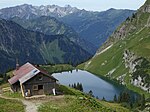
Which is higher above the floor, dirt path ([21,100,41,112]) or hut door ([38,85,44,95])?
hut door ([38,85,44,95])

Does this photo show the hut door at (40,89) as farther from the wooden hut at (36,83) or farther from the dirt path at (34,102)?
the dirt path at (34,102)

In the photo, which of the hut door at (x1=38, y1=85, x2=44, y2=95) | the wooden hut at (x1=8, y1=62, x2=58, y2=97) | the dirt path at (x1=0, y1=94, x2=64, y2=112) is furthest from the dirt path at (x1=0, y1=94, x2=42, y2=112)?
the hut door at (x1=38, y1=85, x2=44, y2=95)

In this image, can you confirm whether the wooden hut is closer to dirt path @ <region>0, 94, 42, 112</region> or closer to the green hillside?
the green hillside

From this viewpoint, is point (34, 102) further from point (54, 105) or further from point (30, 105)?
point (54, 105)

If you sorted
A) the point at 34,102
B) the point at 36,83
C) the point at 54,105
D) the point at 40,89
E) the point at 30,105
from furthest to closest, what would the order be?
the point at 40,89, the point at 36,83, the point at 34,102, the point at 30,105, the point at 54,105

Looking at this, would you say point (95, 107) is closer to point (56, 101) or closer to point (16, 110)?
point (56, 101)

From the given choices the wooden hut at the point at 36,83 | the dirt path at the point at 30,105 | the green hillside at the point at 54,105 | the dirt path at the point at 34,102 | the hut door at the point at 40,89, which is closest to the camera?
the green hillside at the point at 54,105

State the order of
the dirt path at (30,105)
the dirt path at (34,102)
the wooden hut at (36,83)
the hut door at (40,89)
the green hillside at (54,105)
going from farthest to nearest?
the hut door at (40,89), the wooden hut at (36,83), the dirt path at (34,102), the dirt path at (30,105), the green hillside at (54,105)

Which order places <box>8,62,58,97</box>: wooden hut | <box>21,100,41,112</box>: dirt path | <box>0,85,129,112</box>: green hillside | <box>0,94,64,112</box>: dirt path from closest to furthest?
<box>0,85,129,112</box>: green hillside < <box>21,100,41,112</box>: dirt path < <box>0,94,64,112</box>: dirt path < <box>8,62,58,97</box>: wooden hut

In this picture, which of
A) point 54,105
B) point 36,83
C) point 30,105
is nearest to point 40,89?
point 36,83

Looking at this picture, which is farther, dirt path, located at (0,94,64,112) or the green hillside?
dirt path, located at (0,94,64,112)

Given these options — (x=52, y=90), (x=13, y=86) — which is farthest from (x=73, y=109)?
(x=13, y=86)

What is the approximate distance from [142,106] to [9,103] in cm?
9966

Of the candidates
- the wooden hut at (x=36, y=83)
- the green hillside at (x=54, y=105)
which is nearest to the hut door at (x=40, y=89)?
the wooden hut at (x=36, y=83)
